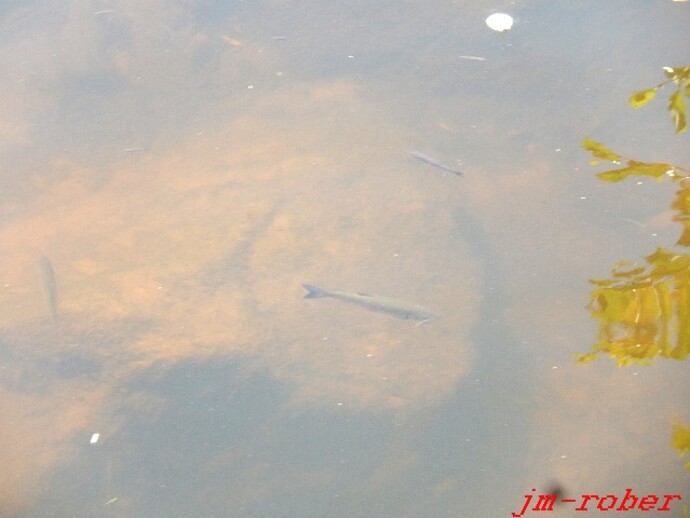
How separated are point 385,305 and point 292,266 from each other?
507 mm

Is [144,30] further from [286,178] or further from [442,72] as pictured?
[442,72]

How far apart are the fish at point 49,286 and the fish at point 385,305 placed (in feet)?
3.76

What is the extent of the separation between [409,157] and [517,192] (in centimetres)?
61

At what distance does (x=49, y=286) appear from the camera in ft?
9.88

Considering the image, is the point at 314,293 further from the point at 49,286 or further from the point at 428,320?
Result: the point at 49,286

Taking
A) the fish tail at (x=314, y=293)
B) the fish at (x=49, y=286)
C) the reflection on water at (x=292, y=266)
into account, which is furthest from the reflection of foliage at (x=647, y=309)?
the fish at (x=49, y=286)

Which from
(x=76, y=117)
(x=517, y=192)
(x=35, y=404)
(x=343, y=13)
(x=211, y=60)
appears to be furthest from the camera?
(x=343, y=13)

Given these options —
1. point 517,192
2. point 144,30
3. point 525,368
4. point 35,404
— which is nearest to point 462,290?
point 525,368

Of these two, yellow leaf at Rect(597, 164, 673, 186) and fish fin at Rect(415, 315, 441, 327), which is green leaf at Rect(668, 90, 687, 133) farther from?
fish fin at Rect(415, 315, 441, 327)

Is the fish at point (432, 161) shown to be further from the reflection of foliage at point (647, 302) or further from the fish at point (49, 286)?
the fish at point (49, 286)

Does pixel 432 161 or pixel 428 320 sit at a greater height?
pixel 432 161

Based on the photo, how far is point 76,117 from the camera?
3770 mm

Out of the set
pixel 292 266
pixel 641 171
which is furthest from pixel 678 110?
pixel 292 266

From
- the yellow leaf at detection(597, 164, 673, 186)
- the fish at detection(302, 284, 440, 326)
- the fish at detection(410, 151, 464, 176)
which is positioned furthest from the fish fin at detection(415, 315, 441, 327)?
the yellow leaf at detection(597, 164, 673, 186)
